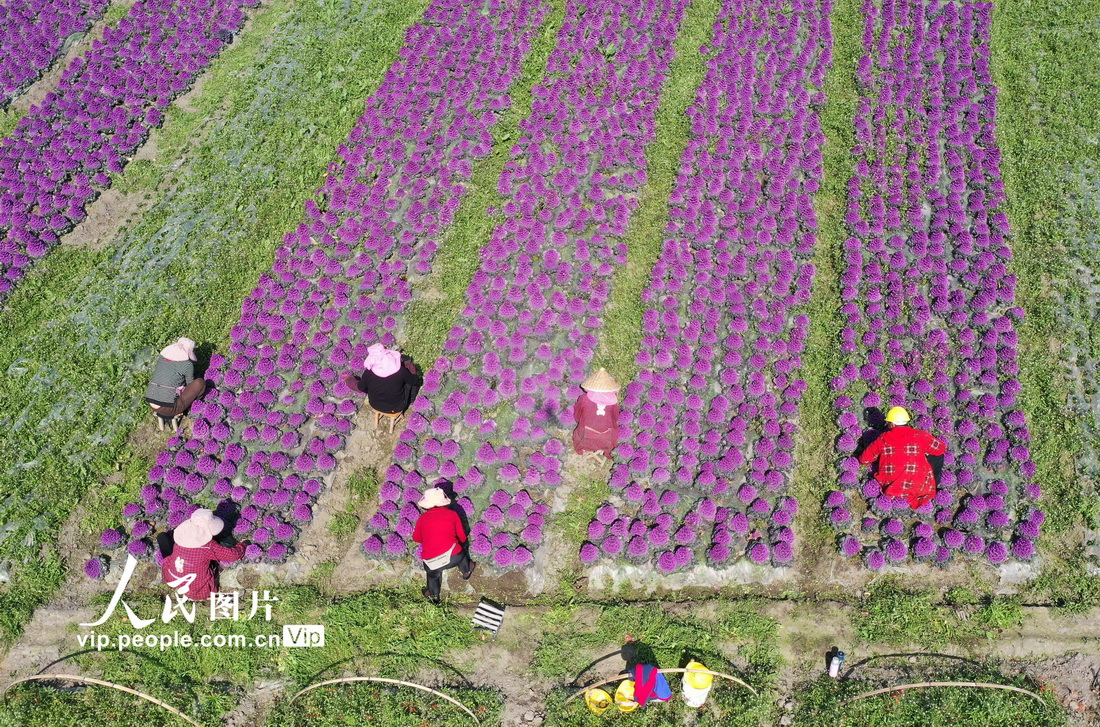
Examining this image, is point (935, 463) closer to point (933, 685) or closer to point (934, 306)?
point (933, 685)

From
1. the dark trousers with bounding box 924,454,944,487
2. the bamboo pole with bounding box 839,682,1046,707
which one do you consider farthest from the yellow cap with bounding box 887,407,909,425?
the bamboo pole with bounding box 839,682,1046,707

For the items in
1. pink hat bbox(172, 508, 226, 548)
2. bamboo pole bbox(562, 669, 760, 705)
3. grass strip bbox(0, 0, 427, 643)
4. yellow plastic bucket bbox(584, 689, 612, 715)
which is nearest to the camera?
bamboo pole bbox(562, 669, 760, 705)

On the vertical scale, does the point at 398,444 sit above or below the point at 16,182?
below

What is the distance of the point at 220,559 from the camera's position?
12.1 metres

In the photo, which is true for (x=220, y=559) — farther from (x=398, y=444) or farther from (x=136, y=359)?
(x=136, y=359)

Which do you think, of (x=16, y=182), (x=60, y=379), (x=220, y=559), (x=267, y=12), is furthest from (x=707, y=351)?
(x=267, y=12)

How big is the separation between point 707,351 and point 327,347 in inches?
255

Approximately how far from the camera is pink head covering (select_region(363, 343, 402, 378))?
13695 mm

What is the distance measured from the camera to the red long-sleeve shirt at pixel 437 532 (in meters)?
11.9

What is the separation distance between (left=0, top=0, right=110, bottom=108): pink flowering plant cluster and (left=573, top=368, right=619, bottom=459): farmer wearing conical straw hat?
17.3 meters

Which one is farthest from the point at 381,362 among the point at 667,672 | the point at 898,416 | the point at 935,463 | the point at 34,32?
the point at 34,32

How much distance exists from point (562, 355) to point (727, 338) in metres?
2.89

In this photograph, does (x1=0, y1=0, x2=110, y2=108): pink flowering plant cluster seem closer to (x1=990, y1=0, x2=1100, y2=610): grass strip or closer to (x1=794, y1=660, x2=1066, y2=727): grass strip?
(x1=794, y1=660, x2=1066, y2=727): grass strip

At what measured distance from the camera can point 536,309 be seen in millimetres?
15797
